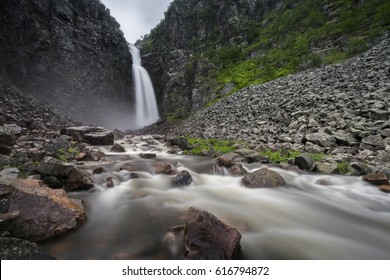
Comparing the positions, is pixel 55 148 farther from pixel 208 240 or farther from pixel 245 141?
pixel 245 141

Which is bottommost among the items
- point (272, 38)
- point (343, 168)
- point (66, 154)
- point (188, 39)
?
point (343, 168)

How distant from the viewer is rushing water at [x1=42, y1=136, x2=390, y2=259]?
11.5ft

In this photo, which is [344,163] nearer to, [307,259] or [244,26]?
[307,259]

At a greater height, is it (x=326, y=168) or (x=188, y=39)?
(x=188, y=39)

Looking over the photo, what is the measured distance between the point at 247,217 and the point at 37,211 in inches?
158

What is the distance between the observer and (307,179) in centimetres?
707

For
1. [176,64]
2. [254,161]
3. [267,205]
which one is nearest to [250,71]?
[176,64]

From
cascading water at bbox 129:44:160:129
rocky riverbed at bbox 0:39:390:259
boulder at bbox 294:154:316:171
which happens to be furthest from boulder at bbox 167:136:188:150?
cascading water at bbox 129:44:160:129

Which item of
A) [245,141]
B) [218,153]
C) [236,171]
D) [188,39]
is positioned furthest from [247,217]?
[188,39]

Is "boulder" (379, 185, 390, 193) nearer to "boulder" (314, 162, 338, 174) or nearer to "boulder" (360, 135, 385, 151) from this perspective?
"boulder" (314, 162, 338, 174)

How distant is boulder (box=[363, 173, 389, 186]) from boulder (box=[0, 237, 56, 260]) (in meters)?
7.56

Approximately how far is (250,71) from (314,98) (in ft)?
65.2

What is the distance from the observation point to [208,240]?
120 inches
